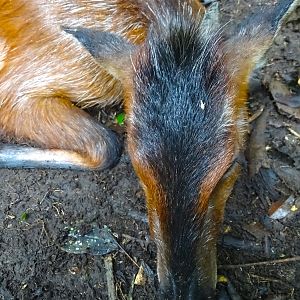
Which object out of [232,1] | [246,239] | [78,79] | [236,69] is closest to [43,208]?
[78,79]

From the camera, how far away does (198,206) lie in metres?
3.31

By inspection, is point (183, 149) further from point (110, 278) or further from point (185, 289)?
point (110, 278)

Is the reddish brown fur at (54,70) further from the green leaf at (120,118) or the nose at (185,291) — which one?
the nose at (185,291)

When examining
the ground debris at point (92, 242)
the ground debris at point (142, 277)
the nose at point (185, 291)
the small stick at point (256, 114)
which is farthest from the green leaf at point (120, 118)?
the nose at point (185, 291)

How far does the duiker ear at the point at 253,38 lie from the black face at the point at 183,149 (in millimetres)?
121

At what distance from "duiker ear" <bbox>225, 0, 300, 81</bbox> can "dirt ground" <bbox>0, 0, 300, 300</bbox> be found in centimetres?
109

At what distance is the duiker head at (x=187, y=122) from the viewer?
3291 millimetres

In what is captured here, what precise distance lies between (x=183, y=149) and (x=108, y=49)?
0.84m

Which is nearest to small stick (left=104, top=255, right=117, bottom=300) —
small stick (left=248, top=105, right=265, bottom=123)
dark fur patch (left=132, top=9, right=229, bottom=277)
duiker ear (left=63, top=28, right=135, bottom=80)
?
dark fur patch (left=132, top=9, right=229, bottom=277)

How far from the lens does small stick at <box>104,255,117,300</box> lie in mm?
4211

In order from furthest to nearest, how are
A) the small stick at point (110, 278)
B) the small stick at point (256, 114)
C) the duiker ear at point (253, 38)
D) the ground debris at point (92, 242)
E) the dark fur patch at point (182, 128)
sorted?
the small stick at point (256, 114), the ground debris at point (92, 242), the small stick at point (110, 278), the duiker ear at point (253, 38), the dark fur patch at point (182, 128)

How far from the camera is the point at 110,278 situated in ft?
14.0

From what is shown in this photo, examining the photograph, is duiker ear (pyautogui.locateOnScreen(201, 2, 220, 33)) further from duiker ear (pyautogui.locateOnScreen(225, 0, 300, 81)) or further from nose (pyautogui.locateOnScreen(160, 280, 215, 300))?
nose (pyautogui.locateOnScreen(160, 280, 215, 300))

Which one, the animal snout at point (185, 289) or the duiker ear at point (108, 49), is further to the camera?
the duiker ear at point (108, 49)
